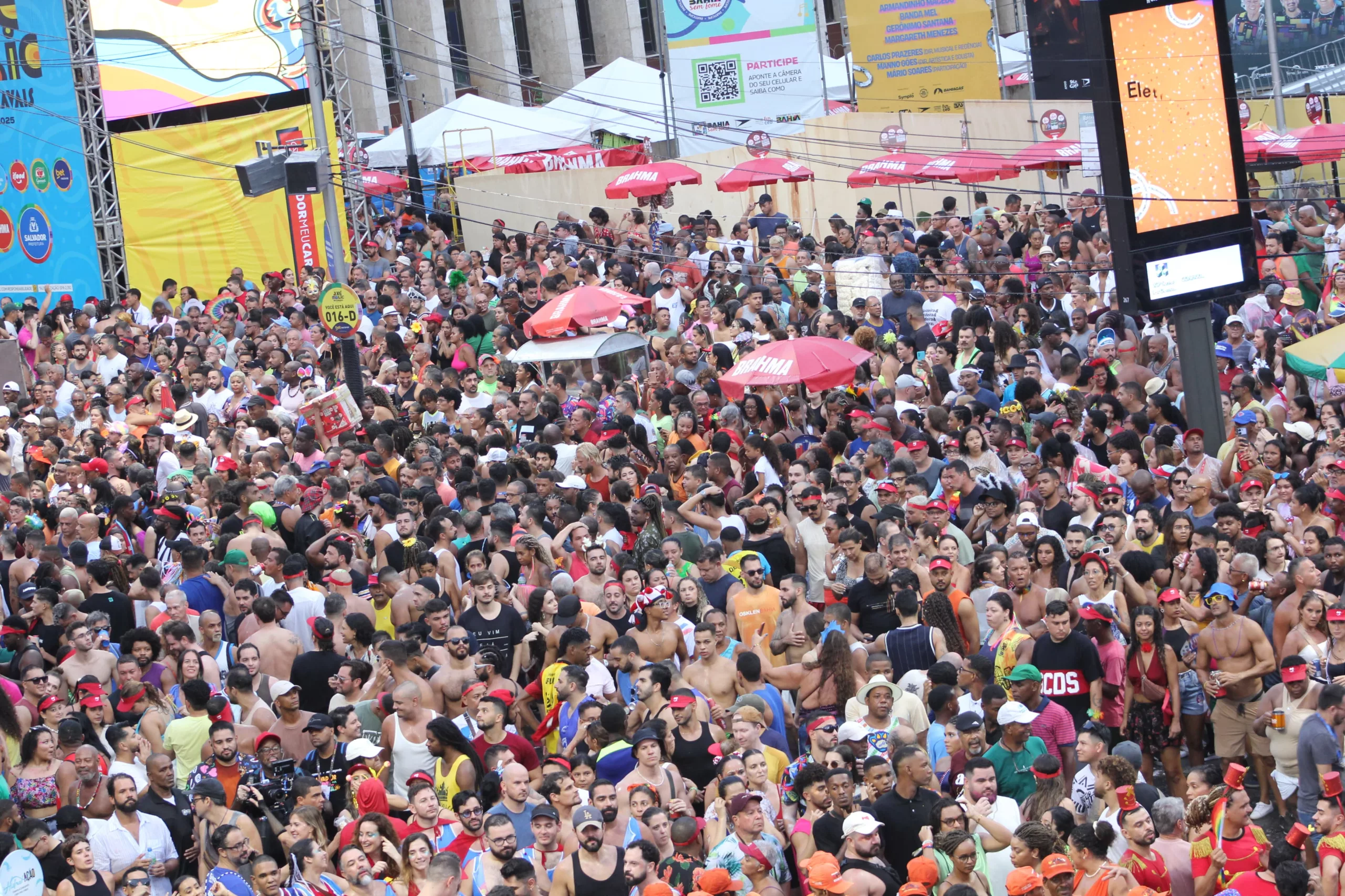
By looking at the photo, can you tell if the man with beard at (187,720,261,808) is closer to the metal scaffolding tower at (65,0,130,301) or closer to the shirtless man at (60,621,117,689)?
the shirtless man at (60,621,117,689)

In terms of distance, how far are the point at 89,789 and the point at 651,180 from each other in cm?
1769

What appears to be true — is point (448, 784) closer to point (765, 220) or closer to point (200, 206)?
point (765, 220)

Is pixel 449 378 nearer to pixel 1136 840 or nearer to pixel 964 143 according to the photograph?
pixel 1136 840

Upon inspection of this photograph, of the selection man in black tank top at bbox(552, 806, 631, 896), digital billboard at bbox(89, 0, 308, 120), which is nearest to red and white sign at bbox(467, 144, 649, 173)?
digital billboard at bbox(89, 0, 308, 120)

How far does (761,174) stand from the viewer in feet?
86.8

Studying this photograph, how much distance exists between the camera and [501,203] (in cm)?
2928

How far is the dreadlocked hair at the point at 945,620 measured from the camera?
32.8 ft

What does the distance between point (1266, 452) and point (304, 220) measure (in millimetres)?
17881

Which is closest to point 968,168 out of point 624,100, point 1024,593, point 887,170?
point 887,170

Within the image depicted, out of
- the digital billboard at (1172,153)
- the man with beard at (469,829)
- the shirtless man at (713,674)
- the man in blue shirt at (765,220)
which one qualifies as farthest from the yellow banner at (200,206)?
the man with beard at (469,829)

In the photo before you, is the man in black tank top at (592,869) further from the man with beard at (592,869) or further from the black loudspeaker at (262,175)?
the black loudspeaker at (262,175)

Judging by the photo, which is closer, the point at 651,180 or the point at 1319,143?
the point at 1319,143

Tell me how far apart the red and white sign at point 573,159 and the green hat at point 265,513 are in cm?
2245

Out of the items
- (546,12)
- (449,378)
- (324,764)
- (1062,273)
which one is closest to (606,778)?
(324,764)
